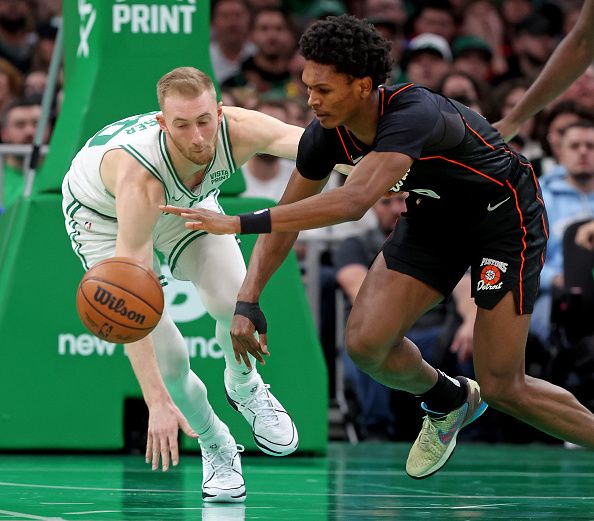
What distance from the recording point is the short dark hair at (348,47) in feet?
17.5

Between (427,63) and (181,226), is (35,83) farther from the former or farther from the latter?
(181,226)

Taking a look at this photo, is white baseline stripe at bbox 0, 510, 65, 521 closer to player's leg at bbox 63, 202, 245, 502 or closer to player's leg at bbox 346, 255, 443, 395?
player's leg at bbox 63, 202, 245, 502

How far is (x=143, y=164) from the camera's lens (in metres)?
6.14

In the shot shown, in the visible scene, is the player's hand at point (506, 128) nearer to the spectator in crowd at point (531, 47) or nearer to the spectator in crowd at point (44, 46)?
the spectator in crowd at point (531, 47)

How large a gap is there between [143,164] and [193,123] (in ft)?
1.17

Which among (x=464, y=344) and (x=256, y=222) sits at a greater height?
(x=256, y=222)

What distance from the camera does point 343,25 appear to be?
542cm

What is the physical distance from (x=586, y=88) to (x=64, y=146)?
5.54m

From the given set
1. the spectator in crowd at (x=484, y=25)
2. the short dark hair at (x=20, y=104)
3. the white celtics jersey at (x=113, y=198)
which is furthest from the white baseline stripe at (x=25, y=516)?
the spectator in crowd at (x=484, y=25)

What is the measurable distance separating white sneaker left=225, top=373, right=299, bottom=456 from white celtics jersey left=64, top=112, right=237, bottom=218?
1.00m

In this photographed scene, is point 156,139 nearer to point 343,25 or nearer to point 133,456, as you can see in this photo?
point 343,25

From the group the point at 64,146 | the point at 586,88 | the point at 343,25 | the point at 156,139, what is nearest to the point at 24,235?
the point at 64,146

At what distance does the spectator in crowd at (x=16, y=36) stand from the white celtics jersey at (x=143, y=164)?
6934 millimetres

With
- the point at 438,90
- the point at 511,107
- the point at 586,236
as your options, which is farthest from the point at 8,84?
the point at 586,236
